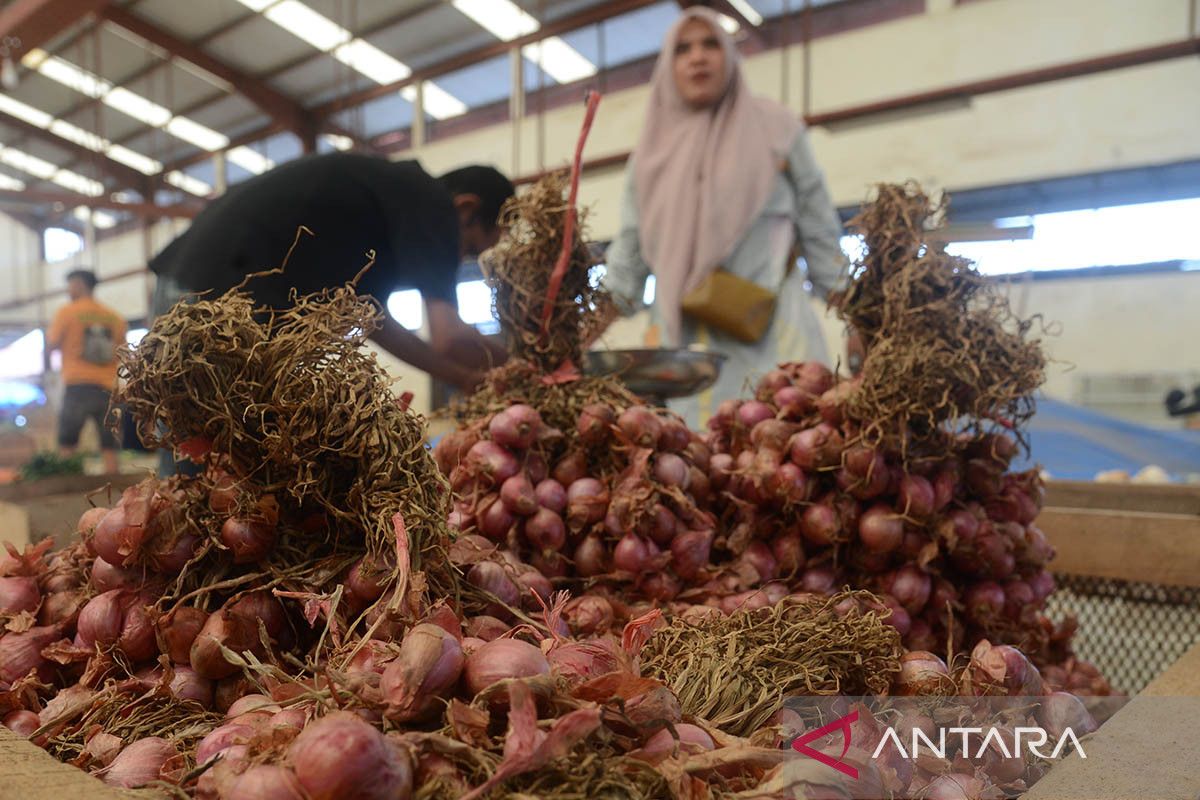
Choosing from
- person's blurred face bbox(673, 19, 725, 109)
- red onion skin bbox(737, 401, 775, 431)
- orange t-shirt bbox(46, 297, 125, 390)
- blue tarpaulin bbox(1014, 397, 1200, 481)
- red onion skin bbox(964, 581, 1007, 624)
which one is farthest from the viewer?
orange t-shirt bbox(46, 297, 125, 390)

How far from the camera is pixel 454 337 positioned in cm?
178

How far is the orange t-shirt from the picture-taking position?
577cm

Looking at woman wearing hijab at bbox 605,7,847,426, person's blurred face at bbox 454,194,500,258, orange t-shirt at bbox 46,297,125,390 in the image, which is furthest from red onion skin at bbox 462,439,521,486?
orange t-shirt at bbox 46,297,125,390

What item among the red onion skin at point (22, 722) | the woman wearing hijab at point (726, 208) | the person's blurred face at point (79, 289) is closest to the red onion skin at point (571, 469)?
the red onion skin at point (22, 722)

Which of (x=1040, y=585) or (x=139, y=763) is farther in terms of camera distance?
(x=1040, y=585)

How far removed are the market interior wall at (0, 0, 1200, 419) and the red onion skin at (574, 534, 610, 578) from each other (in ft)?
11.6

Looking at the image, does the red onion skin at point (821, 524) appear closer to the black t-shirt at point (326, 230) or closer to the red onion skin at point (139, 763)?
the red onion skin at point (139, 763)

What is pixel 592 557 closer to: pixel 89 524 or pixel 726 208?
pixel 89 524

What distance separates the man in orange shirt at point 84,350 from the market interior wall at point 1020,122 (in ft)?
7.19

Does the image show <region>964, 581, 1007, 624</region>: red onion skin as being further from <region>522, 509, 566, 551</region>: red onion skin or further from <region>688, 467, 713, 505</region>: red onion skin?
<region>522, 509, 566, 551</region>: red onion skin

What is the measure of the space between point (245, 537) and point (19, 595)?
1.02 ft

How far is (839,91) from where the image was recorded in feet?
20.7

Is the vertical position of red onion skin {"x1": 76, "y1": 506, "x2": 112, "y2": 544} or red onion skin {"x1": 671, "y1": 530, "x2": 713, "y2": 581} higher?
red onion skin {"x1": 76, "y1": 506, "x2": 112, "y2": 544}

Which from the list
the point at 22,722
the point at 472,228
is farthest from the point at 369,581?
the point at 472,228
